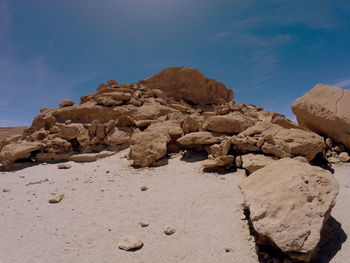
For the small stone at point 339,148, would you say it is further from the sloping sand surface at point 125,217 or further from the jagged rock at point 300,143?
the sloping sand surface at point 125,217

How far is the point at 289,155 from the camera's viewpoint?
19.0ft

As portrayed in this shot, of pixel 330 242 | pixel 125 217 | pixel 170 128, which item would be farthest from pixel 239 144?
pixel 125 217

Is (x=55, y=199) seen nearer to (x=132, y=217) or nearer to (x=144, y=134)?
(x=132, y=217)

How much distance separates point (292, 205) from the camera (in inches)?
109

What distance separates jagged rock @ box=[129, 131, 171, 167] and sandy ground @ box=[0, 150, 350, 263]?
0.40 m

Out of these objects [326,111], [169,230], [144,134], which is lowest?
[169,230]

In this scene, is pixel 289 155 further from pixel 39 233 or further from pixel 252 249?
pixel 39 233

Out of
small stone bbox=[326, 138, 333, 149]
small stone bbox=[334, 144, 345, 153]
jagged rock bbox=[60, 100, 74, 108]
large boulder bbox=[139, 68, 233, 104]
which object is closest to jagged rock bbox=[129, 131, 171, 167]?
small stone bbox=[326, 138, 333, 149]

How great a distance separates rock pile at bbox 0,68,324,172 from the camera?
243 inches

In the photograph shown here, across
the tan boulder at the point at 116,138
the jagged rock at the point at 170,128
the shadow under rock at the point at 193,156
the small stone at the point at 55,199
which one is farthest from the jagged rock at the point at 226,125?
the small stone at the point at 55,199

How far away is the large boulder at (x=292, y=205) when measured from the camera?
246cm

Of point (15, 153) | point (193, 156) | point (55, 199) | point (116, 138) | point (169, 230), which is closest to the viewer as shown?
point (169, 230)

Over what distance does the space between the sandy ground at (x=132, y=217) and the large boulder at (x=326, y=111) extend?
4.29 ft

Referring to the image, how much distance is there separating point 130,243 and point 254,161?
3.66m
